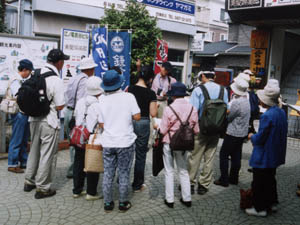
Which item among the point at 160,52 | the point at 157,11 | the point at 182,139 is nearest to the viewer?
the point at 182,139

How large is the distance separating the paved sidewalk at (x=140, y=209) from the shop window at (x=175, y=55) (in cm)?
1125

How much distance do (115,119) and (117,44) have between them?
4.29 metres

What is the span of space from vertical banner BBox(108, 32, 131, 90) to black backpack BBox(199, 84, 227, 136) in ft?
11.5

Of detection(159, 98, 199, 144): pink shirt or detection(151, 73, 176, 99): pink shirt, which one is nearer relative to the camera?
detection(159, 98, 199, 144): pink shirt

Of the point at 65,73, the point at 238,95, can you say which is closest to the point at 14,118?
the point at 65,73

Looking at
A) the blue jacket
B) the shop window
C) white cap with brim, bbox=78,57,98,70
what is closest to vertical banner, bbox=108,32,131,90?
white cap with brim, bbox=78,57,98,70

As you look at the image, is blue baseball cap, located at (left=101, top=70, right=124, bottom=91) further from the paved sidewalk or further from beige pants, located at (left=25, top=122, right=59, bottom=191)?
the paved sidewalk

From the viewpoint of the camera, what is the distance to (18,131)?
5.79 m

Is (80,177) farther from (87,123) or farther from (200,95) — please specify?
(200,95)

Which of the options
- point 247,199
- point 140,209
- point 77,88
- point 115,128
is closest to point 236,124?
point 247,199

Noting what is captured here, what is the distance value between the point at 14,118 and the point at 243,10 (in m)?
8.61

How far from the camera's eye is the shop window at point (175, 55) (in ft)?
52.5

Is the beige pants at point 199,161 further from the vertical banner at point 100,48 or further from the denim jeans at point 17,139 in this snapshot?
the vertical banner at point 100,48

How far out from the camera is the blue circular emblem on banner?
796 centimetres
